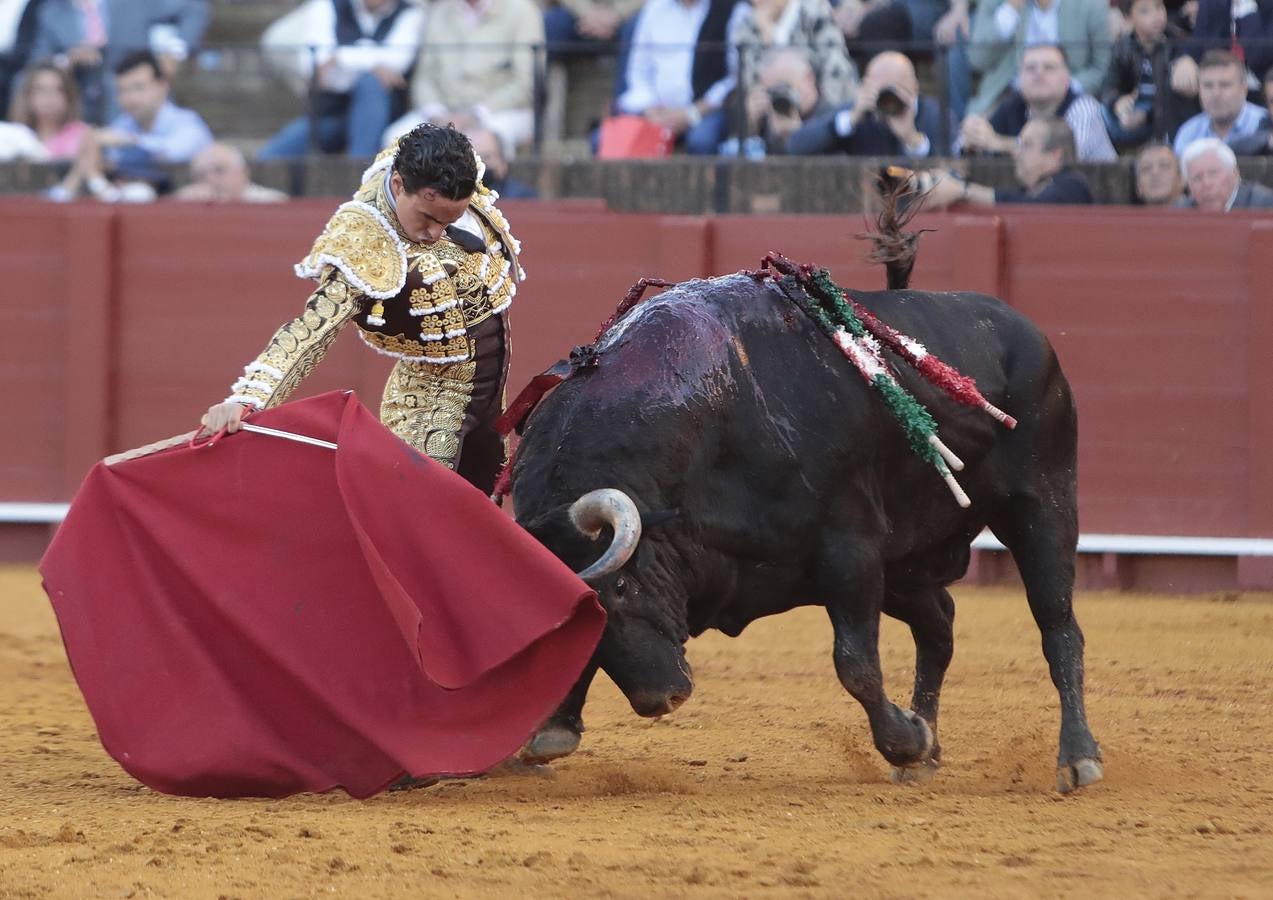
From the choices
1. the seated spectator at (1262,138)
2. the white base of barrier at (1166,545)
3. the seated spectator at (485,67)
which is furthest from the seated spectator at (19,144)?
the seated spectator at (1262,138)

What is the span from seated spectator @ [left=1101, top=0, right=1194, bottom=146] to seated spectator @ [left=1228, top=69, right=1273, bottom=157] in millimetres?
236

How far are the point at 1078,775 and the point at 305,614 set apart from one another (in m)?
1.63

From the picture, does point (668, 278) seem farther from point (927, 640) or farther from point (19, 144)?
point (19, 144)

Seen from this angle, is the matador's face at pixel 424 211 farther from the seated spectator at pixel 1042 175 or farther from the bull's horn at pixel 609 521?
the seated spectator at pixel 1042 175

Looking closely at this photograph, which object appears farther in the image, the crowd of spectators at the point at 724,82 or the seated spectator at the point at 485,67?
the seated spectator at the point at 485,67

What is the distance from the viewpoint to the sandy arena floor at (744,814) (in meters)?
3.14

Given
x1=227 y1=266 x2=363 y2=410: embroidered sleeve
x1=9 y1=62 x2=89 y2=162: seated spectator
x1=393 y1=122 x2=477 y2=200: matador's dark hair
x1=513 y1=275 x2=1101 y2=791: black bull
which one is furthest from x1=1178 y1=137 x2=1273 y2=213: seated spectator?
x1=9 y1=62 x2=89 y2=162: seated spectator

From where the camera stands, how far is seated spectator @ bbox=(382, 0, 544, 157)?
8.89 meters

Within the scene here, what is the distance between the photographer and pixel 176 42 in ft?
33.0

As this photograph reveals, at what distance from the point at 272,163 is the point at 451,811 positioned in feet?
19.5

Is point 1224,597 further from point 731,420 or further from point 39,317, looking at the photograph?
point 39,317

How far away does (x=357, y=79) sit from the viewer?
913 centimetres

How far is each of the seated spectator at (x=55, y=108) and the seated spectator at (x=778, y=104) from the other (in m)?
3.33

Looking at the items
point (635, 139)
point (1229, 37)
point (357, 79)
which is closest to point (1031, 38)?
point (1229, 37)
